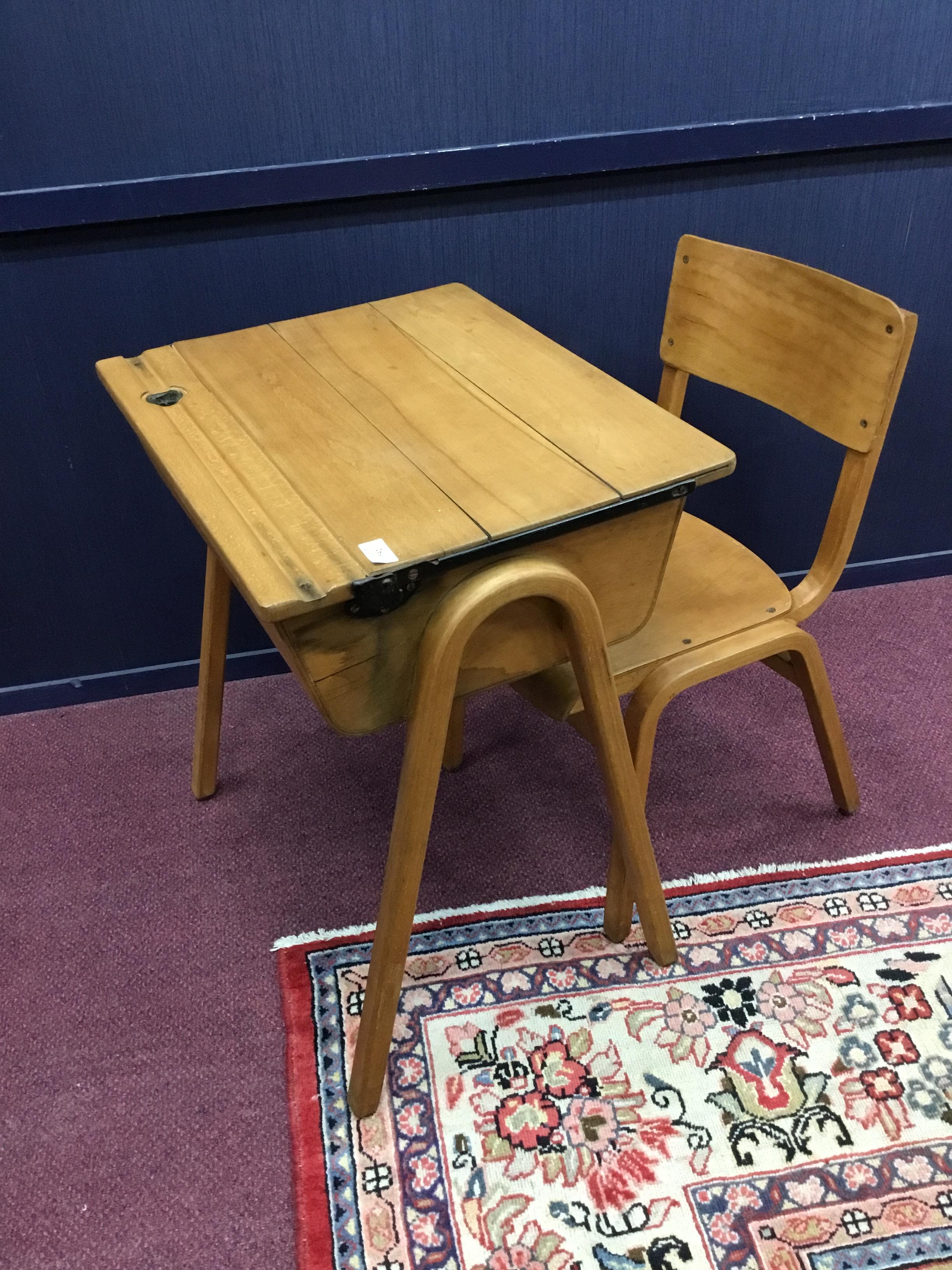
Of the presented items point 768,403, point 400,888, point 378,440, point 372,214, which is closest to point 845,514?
point 768,403

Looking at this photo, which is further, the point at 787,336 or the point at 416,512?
the point at 787,336

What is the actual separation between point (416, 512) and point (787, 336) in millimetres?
621

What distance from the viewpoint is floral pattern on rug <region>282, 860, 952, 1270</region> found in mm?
1117

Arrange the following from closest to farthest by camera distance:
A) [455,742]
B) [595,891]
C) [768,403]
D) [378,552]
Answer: [378,552]
[768,403]
[595,891]
[455,742]

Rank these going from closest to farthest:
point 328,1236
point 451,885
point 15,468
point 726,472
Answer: point 726,472 < point 328,1236 < point 451,885 < point 15,468

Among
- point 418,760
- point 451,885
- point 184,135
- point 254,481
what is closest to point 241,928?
point 451,885

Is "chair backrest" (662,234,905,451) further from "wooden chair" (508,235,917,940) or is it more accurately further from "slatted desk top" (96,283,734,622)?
"slatted desk top" (96,283,734,622)

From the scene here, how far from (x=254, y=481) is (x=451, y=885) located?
0.76 m

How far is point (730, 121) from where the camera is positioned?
1.53 metres

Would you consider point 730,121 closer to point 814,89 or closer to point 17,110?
point 814,89

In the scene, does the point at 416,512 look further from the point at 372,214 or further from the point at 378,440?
the point at 372,214

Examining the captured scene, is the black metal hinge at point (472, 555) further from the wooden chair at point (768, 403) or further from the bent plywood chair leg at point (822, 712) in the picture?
the bent plywood chair leg at point (822, 712)

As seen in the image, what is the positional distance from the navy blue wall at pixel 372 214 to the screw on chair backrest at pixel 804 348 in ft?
0.95

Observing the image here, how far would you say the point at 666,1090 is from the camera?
124 cm
